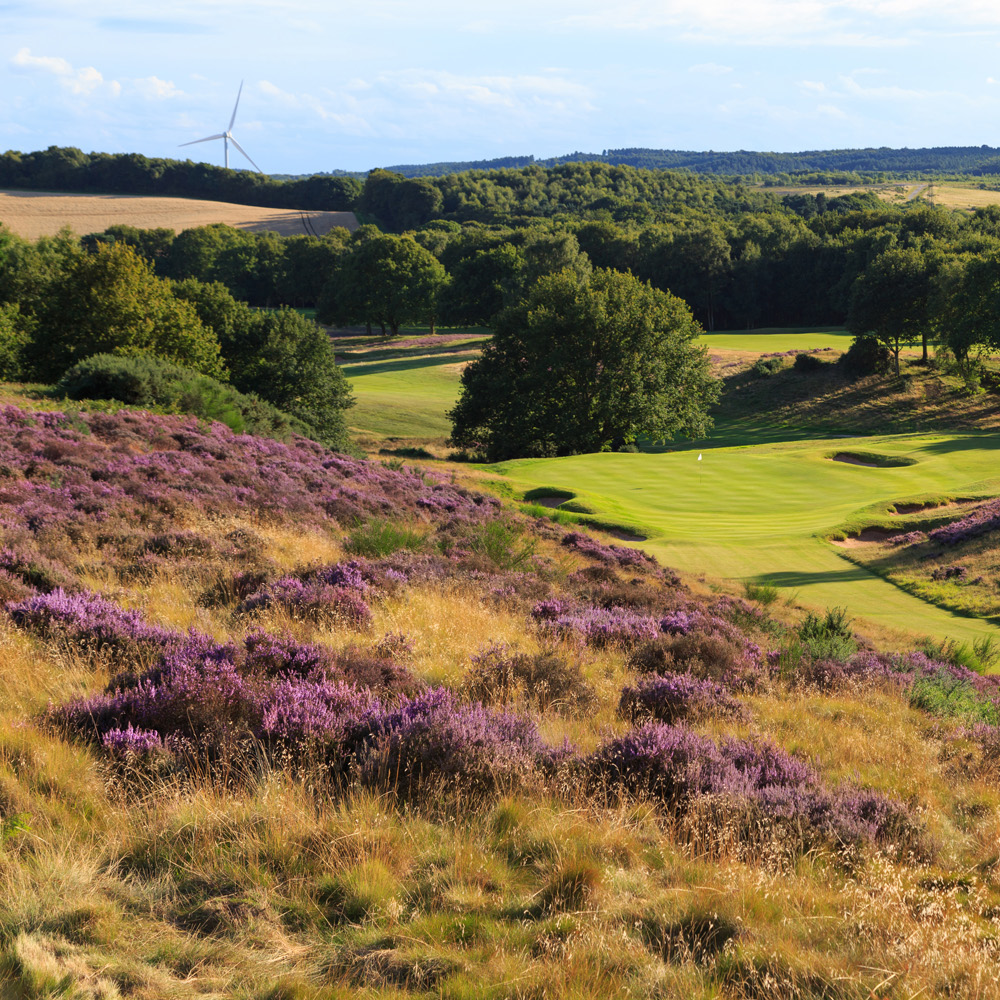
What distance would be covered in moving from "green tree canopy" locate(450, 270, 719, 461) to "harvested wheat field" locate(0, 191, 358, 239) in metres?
97.5

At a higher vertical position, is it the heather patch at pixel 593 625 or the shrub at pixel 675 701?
the shrub at pixel 675 701

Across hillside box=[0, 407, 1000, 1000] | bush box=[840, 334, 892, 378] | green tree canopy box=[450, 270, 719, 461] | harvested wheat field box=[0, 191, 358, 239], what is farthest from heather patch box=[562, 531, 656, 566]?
harvested wheat field box=[0, 191, 358, 239]

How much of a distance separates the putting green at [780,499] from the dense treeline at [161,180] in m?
146

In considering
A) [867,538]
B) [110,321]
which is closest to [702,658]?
[867,538]

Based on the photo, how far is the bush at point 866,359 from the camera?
222ft

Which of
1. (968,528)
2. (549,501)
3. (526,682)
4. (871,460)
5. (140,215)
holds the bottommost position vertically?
(549,501)

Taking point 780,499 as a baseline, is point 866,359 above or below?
above

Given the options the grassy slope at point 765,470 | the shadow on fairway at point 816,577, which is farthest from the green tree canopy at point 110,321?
the shadow on fairway at point 816,577

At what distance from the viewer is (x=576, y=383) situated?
183ft

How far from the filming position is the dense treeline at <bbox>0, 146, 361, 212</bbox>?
16100 cm

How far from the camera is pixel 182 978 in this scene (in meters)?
3.42

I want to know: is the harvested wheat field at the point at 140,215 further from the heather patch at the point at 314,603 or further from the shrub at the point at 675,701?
the shrub at the point at 675,701

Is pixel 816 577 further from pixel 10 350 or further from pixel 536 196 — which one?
pixel 536 196

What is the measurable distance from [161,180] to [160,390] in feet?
540
